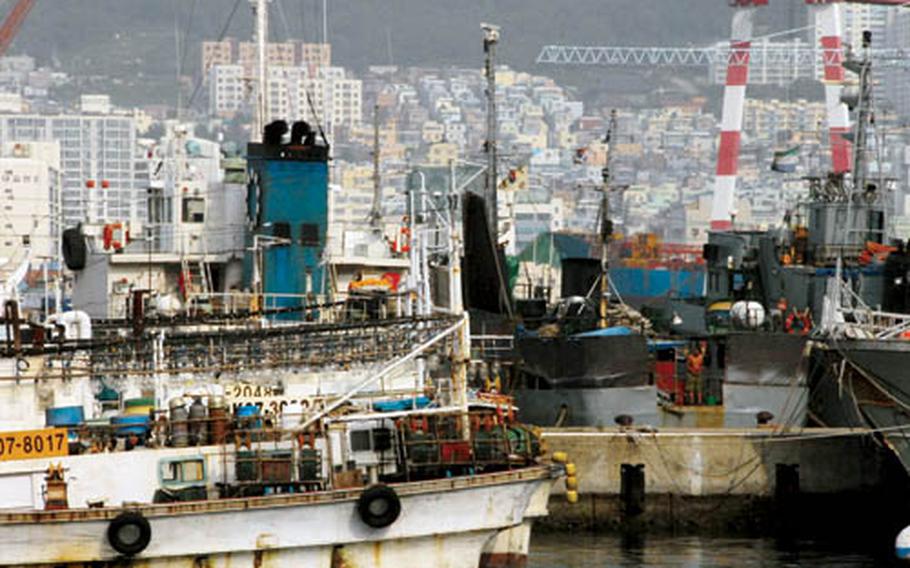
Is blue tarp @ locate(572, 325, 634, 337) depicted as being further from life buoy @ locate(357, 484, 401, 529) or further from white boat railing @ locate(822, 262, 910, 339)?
life buoy @ locate(357, 484, 401, 529)

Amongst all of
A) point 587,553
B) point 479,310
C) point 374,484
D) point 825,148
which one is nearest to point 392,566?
point 374,484

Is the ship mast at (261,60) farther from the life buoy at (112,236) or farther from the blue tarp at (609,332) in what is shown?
the blue tarp at (609,332)

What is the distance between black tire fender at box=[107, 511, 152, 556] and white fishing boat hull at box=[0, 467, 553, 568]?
6.7 inches

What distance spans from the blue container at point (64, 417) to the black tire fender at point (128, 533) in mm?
3411

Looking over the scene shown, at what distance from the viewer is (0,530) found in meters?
30.5

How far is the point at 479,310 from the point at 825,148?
456 ft

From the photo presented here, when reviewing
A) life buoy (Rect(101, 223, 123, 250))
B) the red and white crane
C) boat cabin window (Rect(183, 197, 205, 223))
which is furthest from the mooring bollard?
the red and white crane

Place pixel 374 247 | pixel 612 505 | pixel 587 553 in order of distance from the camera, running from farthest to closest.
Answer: pixel 374 247 → pixel 612 505 → pixel 587 553

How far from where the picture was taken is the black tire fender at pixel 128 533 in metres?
30.6

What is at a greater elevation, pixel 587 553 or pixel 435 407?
pixel 435 407

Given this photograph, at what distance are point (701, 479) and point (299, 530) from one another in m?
15.1

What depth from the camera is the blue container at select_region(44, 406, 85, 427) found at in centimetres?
3391

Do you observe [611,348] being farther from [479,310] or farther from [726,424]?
[479,310]

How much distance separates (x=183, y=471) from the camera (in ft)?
106
